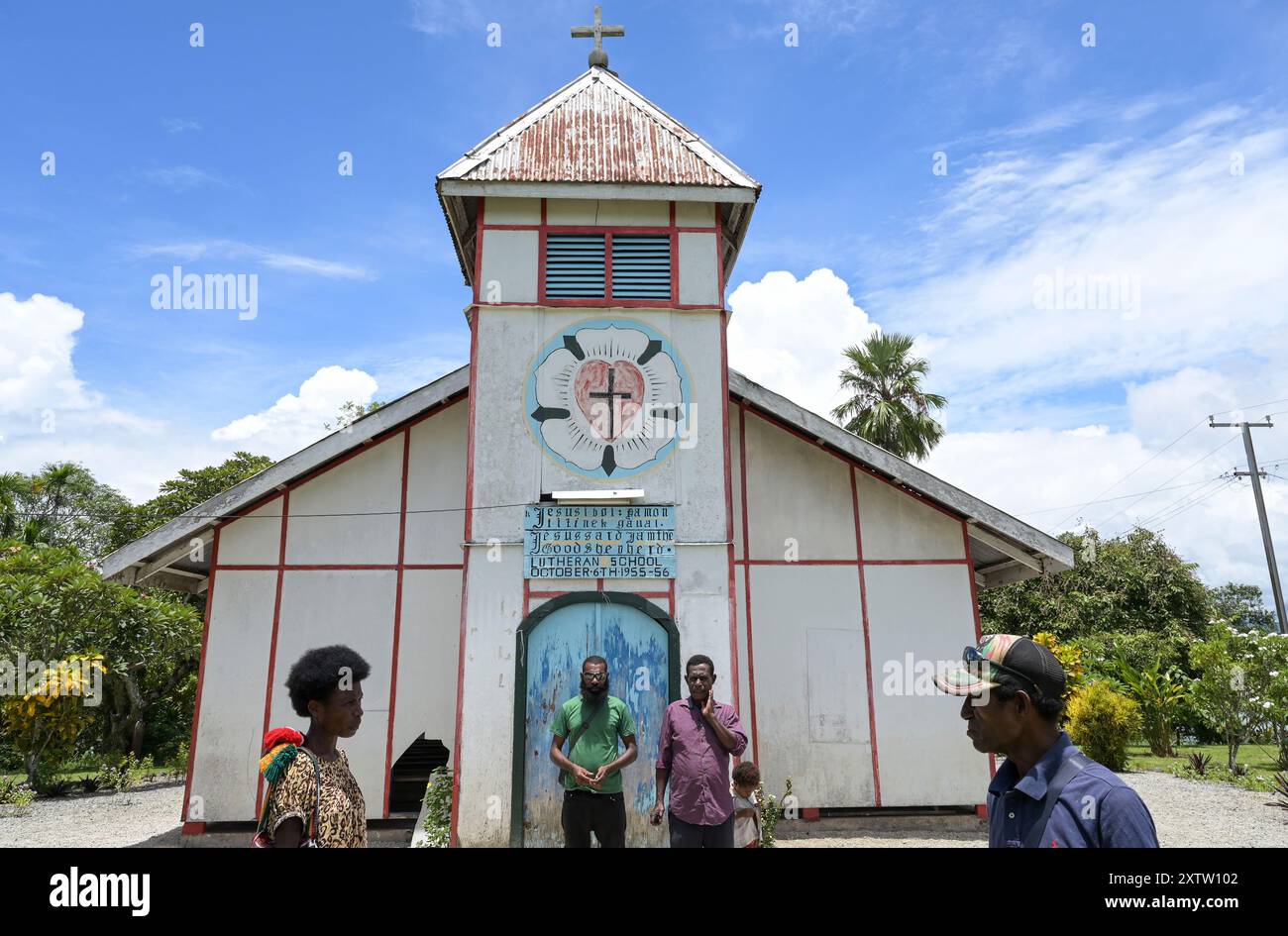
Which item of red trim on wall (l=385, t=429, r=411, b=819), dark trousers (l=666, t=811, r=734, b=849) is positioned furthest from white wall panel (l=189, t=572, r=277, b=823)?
dark trousers (l=666, t=811, r=734, b=849)

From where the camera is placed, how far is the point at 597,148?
11.0 meters

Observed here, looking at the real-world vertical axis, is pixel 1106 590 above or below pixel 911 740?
above

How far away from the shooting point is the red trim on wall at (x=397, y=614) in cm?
1105

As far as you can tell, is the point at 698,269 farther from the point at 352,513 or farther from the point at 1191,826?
the point at 1191,826

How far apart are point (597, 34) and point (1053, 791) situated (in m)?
12.7

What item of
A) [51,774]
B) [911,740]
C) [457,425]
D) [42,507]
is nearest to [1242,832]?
[911,740]

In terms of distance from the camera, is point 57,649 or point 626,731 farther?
point 57,649

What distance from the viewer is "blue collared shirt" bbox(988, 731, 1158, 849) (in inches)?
93.3

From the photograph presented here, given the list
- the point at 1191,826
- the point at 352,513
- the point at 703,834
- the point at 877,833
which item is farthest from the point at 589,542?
the point at 1191,826

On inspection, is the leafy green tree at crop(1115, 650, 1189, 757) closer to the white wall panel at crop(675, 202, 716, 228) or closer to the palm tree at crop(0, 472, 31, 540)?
the white wall panel at crop(675, 202, 716, 228)

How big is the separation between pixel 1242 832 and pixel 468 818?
9982mm
